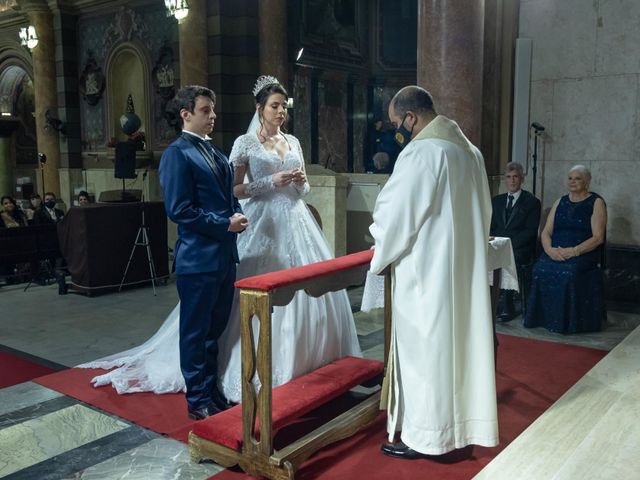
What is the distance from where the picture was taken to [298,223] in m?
4.02

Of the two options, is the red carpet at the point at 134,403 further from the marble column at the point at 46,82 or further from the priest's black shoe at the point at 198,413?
the marble column at the point at 46,82

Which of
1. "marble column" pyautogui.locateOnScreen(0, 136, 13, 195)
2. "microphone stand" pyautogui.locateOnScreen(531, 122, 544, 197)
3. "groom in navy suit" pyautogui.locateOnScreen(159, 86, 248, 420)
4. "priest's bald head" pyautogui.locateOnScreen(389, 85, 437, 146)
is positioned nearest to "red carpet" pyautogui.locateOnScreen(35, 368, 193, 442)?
"groom in navy suit" pyautogui.locateOnScreen(159, 86, 248, 420)

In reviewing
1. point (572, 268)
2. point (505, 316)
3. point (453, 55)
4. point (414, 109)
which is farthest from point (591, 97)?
point (414, 109)

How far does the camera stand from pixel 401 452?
3.09 meters

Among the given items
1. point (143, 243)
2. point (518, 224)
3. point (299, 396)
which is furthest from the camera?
point (143, 243)

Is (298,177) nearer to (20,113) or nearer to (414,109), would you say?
(414,109)

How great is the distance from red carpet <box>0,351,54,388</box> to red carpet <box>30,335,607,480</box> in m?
0.17

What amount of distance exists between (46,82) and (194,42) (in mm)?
4778

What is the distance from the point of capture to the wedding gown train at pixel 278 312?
12.2ft

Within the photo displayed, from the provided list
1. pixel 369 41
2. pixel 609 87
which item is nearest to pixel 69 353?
pixel 609 87

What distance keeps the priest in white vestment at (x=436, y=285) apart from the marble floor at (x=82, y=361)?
101 centimetres

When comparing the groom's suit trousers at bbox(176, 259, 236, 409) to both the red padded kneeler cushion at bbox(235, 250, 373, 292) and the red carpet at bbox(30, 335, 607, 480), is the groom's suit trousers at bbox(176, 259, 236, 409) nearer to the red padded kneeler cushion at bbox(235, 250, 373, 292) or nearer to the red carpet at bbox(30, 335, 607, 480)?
the red carpet at bbox(30, 335, 607, 480)

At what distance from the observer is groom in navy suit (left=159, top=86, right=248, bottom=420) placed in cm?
337

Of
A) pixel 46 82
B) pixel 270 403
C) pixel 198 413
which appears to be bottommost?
pixel 198 413
